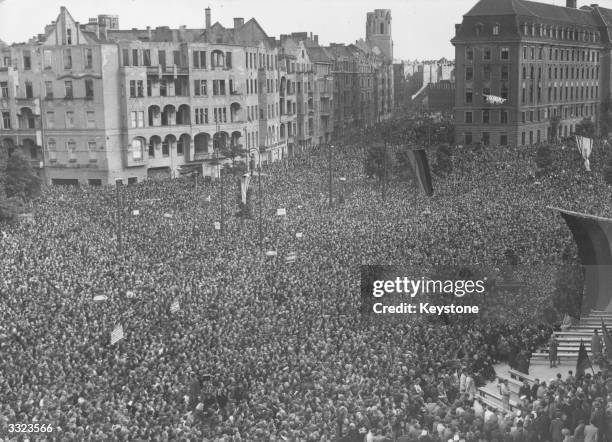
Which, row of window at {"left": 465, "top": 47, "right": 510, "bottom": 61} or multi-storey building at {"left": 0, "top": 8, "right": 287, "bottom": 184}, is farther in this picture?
row of window at {"left": 465, "top": 47, "right": 510, "bottom": 61}

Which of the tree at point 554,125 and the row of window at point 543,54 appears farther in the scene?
the tree at point 554,125

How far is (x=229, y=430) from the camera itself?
21.8 meters

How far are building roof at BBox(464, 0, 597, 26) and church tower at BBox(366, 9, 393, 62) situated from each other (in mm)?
65073

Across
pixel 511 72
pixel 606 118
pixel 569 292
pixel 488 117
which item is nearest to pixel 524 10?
pixel 511 72

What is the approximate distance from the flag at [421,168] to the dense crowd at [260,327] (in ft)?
6.22

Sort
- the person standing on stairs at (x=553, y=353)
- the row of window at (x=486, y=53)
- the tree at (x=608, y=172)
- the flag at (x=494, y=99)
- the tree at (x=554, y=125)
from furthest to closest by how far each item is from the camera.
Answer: the tree at (x=554, y=125)
the row of window at (x=486, y=53)
the flag at (x=494, y=99)
the tree at (x=608, y=172)
the person standing on stairs at (x=553, y=353)

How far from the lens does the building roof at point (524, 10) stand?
271 ft

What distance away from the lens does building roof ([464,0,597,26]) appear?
271ft

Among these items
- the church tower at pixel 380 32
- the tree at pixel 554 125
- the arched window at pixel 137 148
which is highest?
the church tower at pixel 380 32

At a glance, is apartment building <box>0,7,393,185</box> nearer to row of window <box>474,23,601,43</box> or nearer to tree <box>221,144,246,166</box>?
tree <box>221,144,246,166</box>

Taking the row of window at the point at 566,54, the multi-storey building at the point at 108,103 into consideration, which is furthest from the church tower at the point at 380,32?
the multi-storey building at the point at 108,103

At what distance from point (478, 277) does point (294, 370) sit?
12.6 m

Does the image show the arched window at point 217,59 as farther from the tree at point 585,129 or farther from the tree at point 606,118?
the tree at point 606,118

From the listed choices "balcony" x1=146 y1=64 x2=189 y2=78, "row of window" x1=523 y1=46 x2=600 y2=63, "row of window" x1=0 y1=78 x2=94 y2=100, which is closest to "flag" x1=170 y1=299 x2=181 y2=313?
"row of window" x1=0 y1=78 x2=94 y2=100
